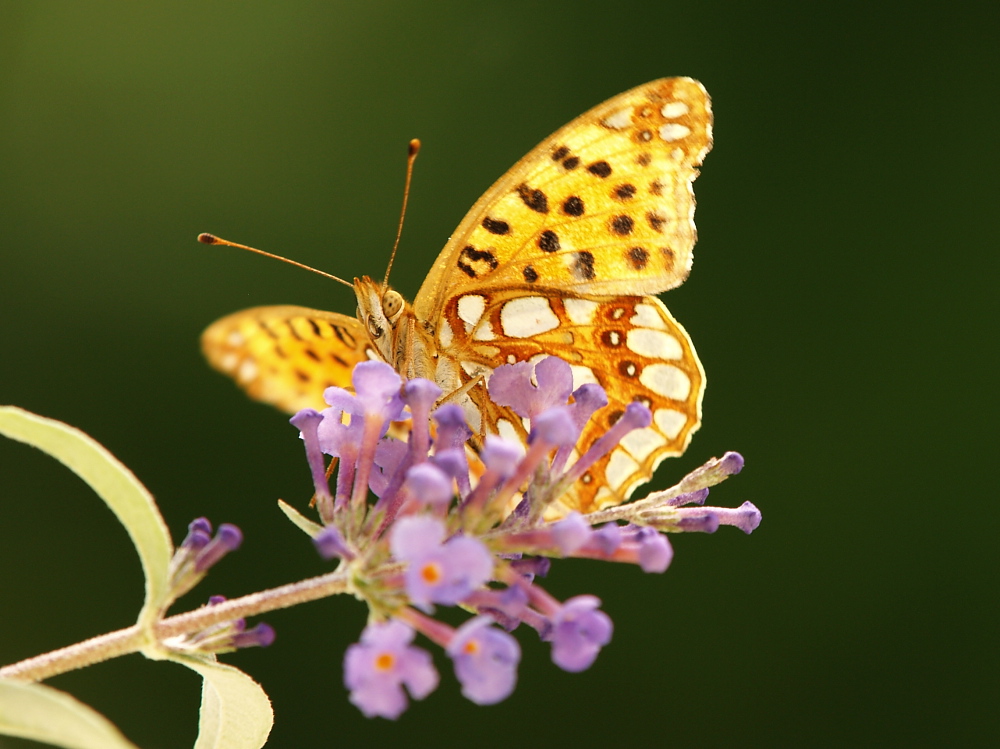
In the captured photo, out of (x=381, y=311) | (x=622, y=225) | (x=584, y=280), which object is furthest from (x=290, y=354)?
(x=622, y=225)

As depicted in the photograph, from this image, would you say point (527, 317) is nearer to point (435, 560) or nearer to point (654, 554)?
point (654, 554)

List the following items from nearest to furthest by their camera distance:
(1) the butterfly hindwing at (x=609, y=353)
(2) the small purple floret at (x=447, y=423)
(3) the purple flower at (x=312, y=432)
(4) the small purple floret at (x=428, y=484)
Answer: (4) the small purple floret at (x=428, y=484) → (2) the small purple floret at (x=447, y=423) → (3) the purple flower at (x=312, y=432) → (1) the butterfly hindwing at (x=609, y=353)

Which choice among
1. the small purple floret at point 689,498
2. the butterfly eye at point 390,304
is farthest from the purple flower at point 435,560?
the butterfly eye at point 390,304

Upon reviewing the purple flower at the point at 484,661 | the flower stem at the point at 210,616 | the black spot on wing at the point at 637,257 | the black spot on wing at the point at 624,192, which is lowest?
the purple flower at the point at 484,661

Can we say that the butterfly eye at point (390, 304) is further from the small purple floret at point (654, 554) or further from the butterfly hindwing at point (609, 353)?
the small purple floret at point (654, 554)

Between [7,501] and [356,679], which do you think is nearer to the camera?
[356,679]

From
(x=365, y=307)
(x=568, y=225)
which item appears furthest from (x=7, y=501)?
(x=568, y=225)

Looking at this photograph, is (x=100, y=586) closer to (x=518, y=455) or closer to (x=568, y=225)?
(x=568, y=225)

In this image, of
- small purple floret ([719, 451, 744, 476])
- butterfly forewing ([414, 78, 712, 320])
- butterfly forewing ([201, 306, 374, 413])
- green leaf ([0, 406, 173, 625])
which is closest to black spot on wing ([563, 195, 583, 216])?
butterfly forewing ([414, 78, 712, 320])
